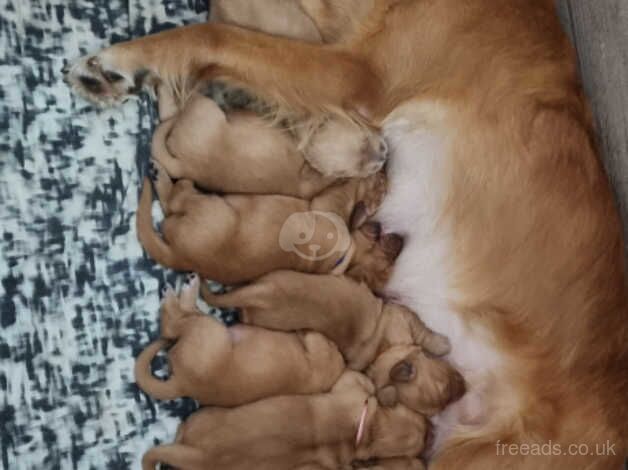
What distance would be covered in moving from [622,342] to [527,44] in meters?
0.77

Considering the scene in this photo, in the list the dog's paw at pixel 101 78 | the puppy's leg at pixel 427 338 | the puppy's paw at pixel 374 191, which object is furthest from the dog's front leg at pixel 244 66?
the puppy's leg at pixel 427 338

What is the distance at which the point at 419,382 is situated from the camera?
201 cm

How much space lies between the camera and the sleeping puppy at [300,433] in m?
1.80

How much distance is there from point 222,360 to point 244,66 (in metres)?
0.73

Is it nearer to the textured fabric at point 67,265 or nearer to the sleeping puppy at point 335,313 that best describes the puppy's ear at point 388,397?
the sleeping puppy at point 335,313

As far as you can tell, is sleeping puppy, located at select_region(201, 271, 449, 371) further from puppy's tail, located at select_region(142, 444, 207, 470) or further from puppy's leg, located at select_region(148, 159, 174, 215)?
puppy's tail, located at select_region(142, 444, 207, 470)

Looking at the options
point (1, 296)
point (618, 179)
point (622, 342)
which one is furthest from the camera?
point (618, 179)

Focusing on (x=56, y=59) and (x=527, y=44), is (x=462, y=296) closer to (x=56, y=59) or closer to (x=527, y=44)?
(x=527, y=44)

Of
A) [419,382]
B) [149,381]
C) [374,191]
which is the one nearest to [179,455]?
[149,381]

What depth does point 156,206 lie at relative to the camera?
6.52 feet

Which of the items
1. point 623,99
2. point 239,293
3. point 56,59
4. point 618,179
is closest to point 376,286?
point 239,293

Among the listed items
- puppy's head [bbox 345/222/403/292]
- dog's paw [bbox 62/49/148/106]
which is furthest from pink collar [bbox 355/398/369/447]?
dog's paw [bbox 62/49/148/106]

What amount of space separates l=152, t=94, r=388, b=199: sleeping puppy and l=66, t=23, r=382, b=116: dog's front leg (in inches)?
2.9

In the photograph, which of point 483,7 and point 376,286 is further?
point 376,286
